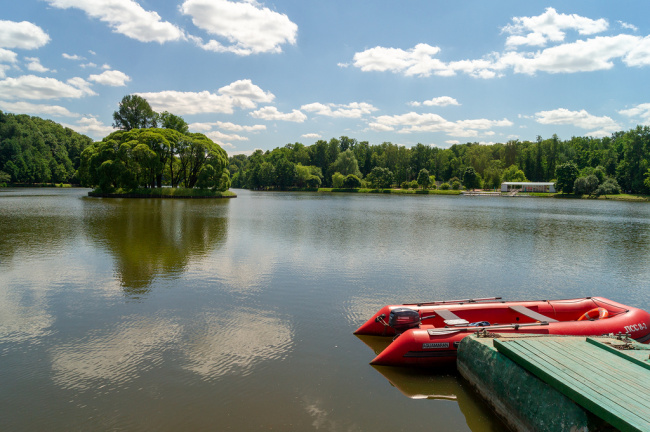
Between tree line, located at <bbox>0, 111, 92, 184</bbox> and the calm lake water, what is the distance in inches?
4345

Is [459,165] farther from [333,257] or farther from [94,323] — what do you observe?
[94,323]

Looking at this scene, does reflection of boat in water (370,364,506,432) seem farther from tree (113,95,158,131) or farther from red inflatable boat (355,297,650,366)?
tree (113,95,158,131)

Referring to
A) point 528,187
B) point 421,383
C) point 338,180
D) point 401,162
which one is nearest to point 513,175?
point 528,187

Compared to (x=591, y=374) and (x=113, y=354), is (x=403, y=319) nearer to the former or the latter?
(x=591, y=374)

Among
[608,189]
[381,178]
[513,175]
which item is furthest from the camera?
[513,175]

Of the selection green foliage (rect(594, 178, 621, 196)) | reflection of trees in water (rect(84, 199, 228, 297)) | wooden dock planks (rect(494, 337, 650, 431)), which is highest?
green foliage (rect(594, 178, 621, 196))

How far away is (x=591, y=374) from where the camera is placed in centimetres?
580

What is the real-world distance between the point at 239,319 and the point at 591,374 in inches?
319

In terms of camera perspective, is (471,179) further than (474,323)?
Yes

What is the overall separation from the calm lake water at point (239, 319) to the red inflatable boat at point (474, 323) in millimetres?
505

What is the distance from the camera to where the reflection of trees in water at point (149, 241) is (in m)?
15.5

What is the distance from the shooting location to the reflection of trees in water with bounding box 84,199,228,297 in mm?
15508

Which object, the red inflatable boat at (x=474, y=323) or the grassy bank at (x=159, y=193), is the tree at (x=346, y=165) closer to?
the grassy bank at (x=159, y=193)

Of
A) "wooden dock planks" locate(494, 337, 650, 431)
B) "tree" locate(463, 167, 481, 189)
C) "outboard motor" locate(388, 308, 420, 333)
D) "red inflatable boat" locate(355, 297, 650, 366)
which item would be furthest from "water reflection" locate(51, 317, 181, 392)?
"tree" locate(463, 167, 481, 189)
